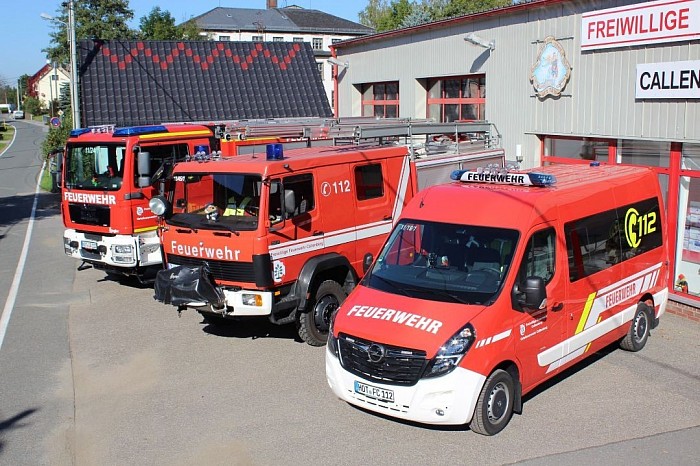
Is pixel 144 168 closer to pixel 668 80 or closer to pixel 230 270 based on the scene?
pixel 230 270

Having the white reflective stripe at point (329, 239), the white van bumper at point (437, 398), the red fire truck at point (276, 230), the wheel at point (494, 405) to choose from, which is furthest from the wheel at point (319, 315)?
the wheel at point (494, 405)

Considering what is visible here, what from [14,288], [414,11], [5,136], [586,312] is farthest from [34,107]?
[586,312]

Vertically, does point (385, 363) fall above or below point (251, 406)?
above

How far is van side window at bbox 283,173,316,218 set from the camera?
966 centimetres

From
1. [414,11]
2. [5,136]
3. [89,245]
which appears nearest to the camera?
[89,245]

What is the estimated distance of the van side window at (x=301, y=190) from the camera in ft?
31.7

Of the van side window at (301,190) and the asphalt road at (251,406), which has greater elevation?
the van side window at (301,190)

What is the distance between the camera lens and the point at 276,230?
9.41m

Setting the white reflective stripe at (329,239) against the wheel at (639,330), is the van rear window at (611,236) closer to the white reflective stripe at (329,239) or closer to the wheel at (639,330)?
the wheel at (639,330)

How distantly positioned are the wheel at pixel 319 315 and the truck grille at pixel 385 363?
2576 millimetres

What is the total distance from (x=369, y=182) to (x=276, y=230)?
2053 millimetres

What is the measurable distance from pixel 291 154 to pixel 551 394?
4770 millimetres

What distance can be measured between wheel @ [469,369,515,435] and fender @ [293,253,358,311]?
3253 millimetres

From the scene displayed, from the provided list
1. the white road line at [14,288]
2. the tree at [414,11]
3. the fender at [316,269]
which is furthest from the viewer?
the tree at [414,11]
